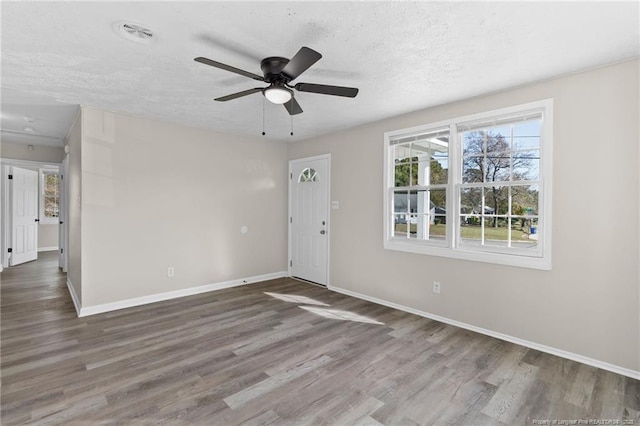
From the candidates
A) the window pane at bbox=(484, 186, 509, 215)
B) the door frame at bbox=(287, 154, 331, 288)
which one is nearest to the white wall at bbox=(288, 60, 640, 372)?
the window pane at bbox=(484, 186, 509, 215)

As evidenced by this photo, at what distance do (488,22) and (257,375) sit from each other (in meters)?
3.05

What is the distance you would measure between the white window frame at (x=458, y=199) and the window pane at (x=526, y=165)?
0.23 ft

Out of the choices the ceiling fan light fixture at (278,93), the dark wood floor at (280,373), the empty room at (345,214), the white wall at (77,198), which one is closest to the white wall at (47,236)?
the empty room at (345,214)

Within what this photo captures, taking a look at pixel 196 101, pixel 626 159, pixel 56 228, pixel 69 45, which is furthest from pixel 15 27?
pixel 56 228

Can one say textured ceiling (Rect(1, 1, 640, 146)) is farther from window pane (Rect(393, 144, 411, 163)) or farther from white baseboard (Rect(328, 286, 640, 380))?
white baseboard (Rect(328, 286, 640, 380))

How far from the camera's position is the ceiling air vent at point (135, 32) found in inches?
80.8

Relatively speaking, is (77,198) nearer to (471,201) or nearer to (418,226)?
(418,226)

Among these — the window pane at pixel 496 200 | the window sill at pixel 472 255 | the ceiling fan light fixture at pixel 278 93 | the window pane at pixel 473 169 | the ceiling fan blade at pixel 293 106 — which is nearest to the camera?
the ceiling fan light fixture at pixel 278 93

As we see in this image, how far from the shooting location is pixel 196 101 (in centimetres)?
354

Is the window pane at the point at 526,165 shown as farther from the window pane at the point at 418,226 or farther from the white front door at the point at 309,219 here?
the white front door at the point at 309,219

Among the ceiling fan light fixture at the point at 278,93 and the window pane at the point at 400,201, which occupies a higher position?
the ceiling fan light fixture at the point at 278,93

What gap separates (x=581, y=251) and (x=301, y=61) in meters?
2.86

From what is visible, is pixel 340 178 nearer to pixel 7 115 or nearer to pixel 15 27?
pixel 15 27

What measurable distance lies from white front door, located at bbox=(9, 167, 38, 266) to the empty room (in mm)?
1741
